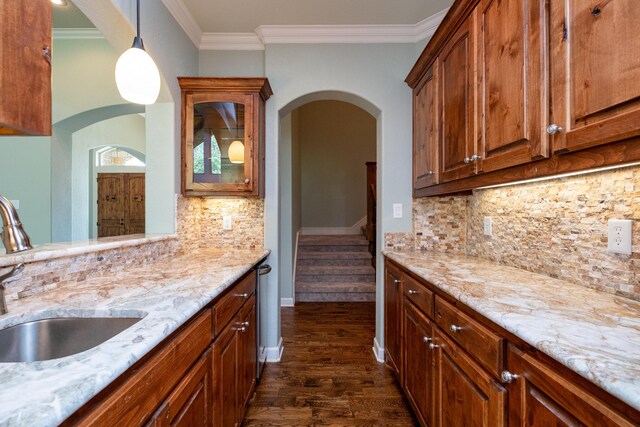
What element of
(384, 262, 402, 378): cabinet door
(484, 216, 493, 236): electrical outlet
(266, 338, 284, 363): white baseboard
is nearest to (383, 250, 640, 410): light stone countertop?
(484, 216, 493, 236): electrical outlet

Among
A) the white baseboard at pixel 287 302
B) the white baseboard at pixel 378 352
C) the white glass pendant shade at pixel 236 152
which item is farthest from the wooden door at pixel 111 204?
the white baseboard at pixel 378 352

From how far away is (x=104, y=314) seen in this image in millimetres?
1002

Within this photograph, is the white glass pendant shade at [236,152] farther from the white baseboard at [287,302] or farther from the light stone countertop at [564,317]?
the white baseboard at [287,302]

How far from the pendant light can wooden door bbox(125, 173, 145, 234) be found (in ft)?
17.4

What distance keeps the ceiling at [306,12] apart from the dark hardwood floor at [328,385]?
9.00 ft

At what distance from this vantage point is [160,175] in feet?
7.47

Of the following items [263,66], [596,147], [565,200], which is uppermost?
[263,66]

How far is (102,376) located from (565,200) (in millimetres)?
1749

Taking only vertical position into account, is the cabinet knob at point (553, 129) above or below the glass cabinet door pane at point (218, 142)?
below

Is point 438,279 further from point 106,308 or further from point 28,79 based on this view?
point 28,79

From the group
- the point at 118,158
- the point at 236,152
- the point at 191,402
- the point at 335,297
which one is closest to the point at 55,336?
the point at 191,402

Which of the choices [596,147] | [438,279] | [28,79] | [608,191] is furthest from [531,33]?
[28,79]

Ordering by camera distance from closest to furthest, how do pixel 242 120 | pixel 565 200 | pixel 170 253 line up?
pixel 565 200 < pixel 170 253 < pixel 242 120

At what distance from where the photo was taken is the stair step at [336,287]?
425cm
